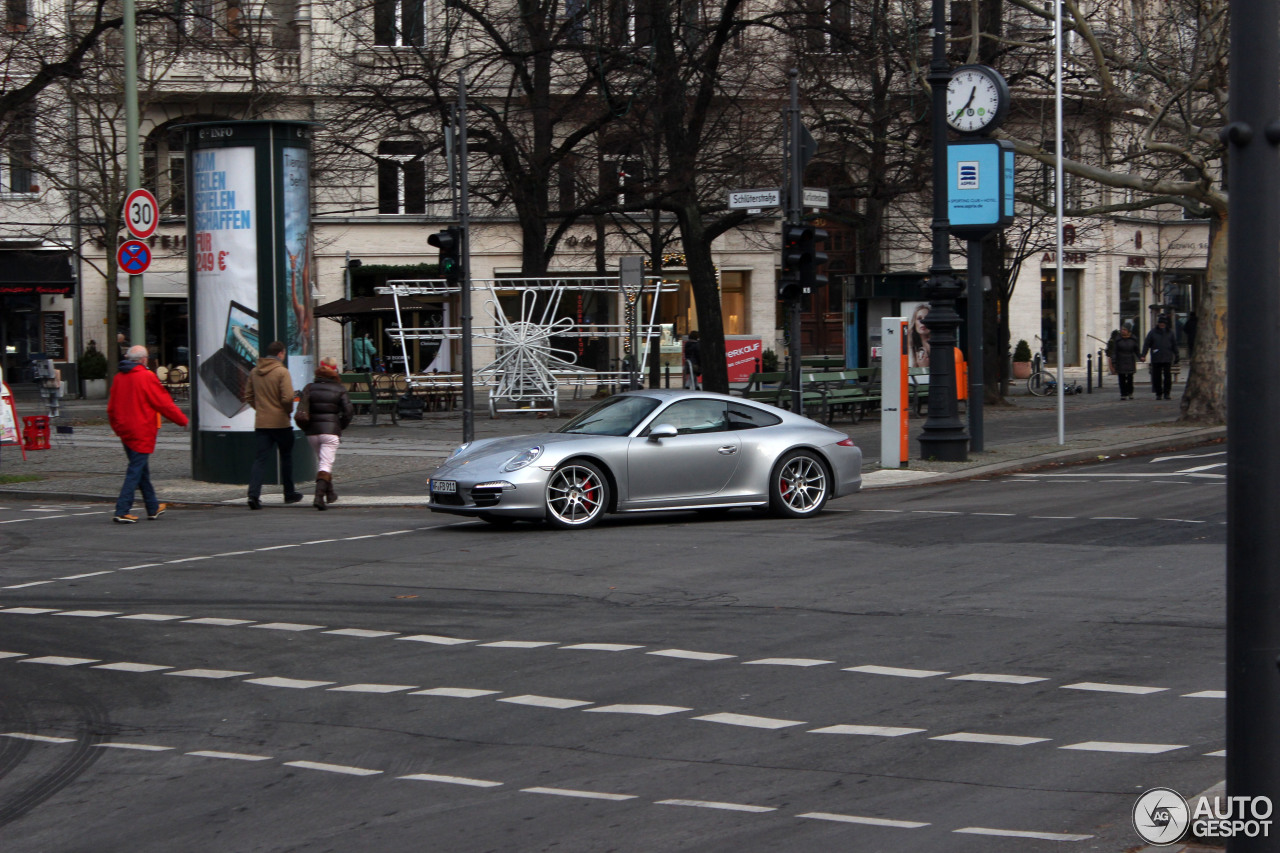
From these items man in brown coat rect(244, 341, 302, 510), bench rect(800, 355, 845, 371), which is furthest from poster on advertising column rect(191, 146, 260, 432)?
bench rect(800, 355, 845, 371)

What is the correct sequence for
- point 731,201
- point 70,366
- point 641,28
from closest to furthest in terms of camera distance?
1. point 731,201
2. point 641,28
3. point 70,366

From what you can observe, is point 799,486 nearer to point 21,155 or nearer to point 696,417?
point 696,417

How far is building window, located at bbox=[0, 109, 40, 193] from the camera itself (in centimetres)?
2659

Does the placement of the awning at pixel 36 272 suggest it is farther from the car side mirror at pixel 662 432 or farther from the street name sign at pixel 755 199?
the car side mirror at pixel 662 432

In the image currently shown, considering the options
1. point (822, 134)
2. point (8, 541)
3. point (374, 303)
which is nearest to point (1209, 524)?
point (8, 541)

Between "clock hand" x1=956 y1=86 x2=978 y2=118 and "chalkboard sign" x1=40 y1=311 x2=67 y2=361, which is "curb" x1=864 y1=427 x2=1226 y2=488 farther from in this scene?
"chalkboard sign" x1=40 y1=311 x2=67 y2=361

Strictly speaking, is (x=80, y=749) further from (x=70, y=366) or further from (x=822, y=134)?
(x=70, y=366)

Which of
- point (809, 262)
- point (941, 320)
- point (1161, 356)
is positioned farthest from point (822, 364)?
point (809, 262)

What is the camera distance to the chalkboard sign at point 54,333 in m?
43.4

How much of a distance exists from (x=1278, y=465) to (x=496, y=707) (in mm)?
4256

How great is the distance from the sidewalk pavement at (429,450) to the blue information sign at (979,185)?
3318 millimetres

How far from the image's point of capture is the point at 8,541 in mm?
14570

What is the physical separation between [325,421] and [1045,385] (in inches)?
1007

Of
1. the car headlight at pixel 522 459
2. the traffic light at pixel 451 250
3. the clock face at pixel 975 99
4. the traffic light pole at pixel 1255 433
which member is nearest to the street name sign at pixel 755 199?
the clock face at pixel 975 99
